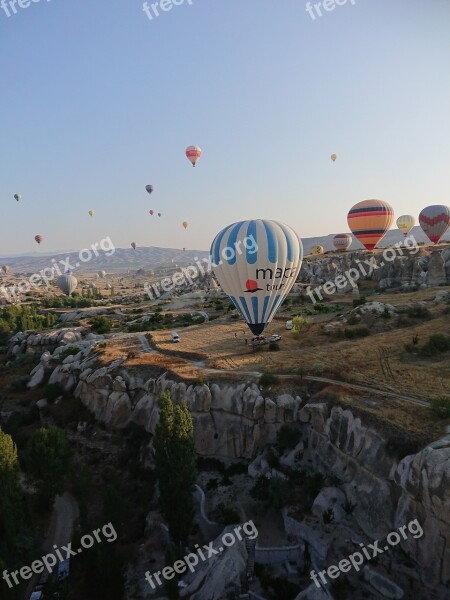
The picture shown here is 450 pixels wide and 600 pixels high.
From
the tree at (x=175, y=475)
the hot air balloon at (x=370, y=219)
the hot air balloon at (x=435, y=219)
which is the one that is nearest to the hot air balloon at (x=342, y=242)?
the hot air balloon at (x=435, y=219)

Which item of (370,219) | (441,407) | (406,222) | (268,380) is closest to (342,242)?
(406,222)

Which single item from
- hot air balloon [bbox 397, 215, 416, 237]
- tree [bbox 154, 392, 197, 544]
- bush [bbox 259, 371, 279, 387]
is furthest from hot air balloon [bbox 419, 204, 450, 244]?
tree [bbox 154, 392, 197, 544]

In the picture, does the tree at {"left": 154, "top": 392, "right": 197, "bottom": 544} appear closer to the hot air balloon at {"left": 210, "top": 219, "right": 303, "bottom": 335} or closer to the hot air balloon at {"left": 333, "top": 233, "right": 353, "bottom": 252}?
the hot air balloon at {"left": 210, "top": 219, "right": 303, "bottom": 335}

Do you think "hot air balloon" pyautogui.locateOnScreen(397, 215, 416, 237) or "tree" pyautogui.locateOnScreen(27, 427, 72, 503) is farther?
"hot air balloon" pyautogui.locateOnScreen(397, 215, 416, 237)

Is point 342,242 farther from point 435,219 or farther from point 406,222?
point 435,219

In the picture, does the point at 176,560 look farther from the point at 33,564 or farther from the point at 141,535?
the point at 33,564

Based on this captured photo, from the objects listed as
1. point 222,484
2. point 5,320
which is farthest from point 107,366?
point 5,320
